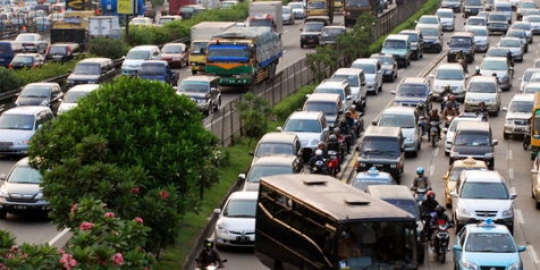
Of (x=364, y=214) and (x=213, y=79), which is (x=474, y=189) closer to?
(x=364, y=214)

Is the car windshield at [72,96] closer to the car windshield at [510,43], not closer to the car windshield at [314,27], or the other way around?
the car windshield at [510,43]

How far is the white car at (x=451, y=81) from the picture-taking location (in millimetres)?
58438

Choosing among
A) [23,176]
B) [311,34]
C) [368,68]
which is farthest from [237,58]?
[23,176]

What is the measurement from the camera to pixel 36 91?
173 feet

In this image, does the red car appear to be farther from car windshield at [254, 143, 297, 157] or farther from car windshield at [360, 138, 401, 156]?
car windshield at [254, 143, 297, 157]

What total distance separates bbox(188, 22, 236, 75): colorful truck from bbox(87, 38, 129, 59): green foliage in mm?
3937

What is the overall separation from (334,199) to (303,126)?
20.3 metres

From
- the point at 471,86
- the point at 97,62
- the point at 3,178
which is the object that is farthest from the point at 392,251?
the point at 97,62

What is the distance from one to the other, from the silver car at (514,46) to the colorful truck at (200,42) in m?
14.3

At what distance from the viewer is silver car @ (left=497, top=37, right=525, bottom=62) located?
72.6 metres

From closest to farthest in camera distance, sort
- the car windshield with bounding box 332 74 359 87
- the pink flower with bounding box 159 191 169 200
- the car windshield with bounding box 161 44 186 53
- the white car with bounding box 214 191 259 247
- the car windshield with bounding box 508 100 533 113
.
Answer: the pink flower with bounding box 159 191 169 200 → the white car with bounding box 214 191 259 247 → the car windshield with bounding box 508 100 533 113 → the car windshield with bounding box 332 74 359 87 → the car windshield with bounding box 161 44 186 53

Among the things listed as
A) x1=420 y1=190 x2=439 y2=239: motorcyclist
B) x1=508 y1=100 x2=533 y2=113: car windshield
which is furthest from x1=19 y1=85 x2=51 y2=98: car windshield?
x1=420 y1=190 x2=439 y2=239: motorcyclist

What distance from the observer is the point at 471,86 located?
181 ft

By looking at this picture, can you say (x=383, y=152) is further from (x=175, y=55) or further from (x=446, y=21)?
(x=446, y=21)
